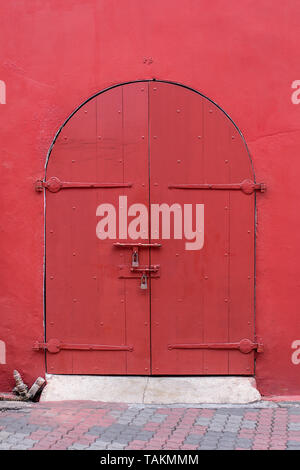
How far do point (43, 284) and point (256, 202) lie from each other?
1986 millimetres

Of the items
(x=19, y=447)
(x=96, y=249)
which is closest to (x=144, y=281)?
(x=96, y=249)

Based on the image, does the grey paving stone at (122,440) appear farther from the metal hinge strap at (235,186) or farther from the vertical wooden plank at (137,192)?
the metal hinge strap at (235,186)

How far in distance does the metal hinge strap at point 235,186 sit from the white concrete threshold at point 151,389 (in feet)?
5.36

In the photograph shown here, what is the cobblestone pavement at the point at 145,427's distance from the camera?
155 inches

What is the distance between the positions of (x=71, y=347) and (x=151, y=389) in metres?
0.78

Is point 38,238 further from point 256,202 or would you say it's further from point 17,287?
point 256,202

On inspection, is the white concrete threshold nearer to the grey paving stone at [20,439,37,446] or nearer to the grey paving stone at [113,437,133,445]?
the grey paving stone at [113,437,133,445]

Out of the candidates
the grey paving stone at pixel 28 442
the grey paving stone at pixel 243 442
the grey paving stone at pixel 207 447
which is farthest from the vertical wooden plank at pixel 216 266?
the grey paving stone at pixel 28 442

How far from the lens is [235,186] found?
4.89 metres

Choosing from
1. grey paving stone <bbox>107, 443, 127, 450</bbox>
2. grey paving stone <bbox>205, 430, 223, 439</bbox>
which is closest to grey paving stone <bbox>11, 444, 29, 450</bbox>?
grey paving stone <bbox>107, 443, 127, 450</bbox>

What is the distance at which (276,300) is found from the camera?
492 centimetres

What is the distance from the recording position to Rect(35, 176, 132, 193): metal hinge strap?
4914 millimetres

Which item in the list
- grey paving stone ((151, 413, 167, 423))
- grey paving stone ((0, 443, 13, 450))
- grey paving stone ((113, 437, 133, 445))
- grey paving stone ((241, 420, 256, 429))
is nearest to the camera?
grey paving stone ((0, 443, 13, 450))

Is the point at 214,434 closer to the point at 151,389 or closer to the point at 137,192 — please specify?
the point at 151,389
